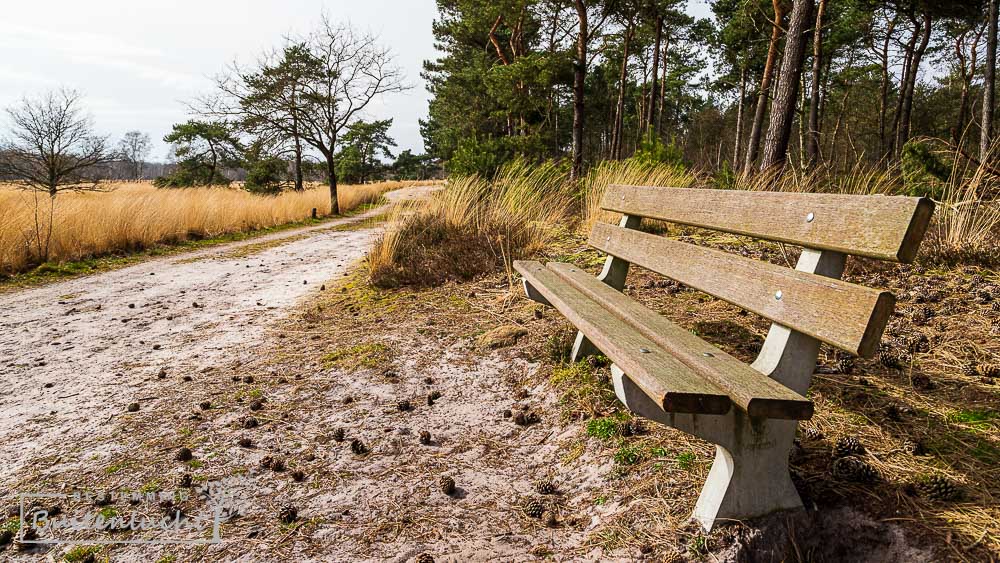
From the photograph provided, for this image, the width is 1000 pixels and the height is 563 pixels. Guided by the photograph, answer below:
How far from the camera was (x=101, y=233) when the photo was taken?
786 cm

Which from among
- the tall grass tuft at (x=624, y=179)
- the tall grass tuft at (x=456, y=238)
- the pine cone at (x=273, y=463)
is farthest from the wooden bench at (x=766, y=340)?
the tall grass tuft at (x=624, y=179)

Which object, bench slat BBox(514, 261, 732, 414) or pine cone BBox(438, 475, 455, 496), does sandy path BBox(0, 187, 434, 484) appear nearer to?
pine cone BBox(438, 475, 455, 496)

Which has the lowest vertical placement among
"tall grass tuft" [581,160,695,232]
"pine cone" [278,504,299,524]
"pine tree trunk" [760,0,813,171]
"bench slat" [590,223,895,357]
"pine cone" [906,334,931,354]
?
"pine cone" [278,504,299,524]

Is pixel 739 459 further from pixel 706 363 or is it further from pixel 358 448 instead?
pixel 358 448

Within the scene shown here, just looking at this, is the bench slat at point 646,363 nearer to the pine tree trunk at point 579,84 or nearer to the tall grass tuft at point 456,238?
the tall grass tuft at point 456,238

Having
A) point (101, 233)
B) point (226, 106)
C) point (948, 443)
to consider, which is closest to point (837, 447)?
point (948, 443)

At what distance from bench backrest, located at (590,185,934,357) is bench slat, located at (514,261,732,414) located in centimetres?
34

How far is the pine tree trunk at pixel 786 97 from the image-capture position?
23.9 ft

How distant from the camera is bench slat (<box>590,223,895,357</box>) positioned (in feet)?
4.09

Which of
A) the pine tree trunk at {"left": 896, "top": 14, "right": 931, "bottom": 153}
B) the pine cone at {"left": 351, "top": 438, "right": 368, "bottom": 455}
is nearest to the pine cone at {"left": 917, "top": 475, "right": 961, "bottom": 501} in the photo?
the pine cone at {"left": 351, "top": 438, "right": 368, "bottom": 455}

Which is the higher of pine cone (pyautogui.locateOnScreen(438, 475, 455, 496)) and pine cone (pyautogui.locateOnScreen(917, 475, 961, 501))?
pine cone (pyautogui.locateOnScreen(917, 475, 961, 501))

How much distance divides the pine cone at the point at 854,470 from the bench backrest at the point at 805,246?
0.53 m

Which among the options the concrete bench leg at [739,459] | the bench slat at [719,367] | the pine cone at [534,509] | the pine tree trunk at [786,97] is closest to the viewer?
the bench slat at [719,367]

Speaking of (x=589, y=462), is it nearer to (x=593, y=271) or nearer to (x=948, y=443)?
(x=948, y=443)
